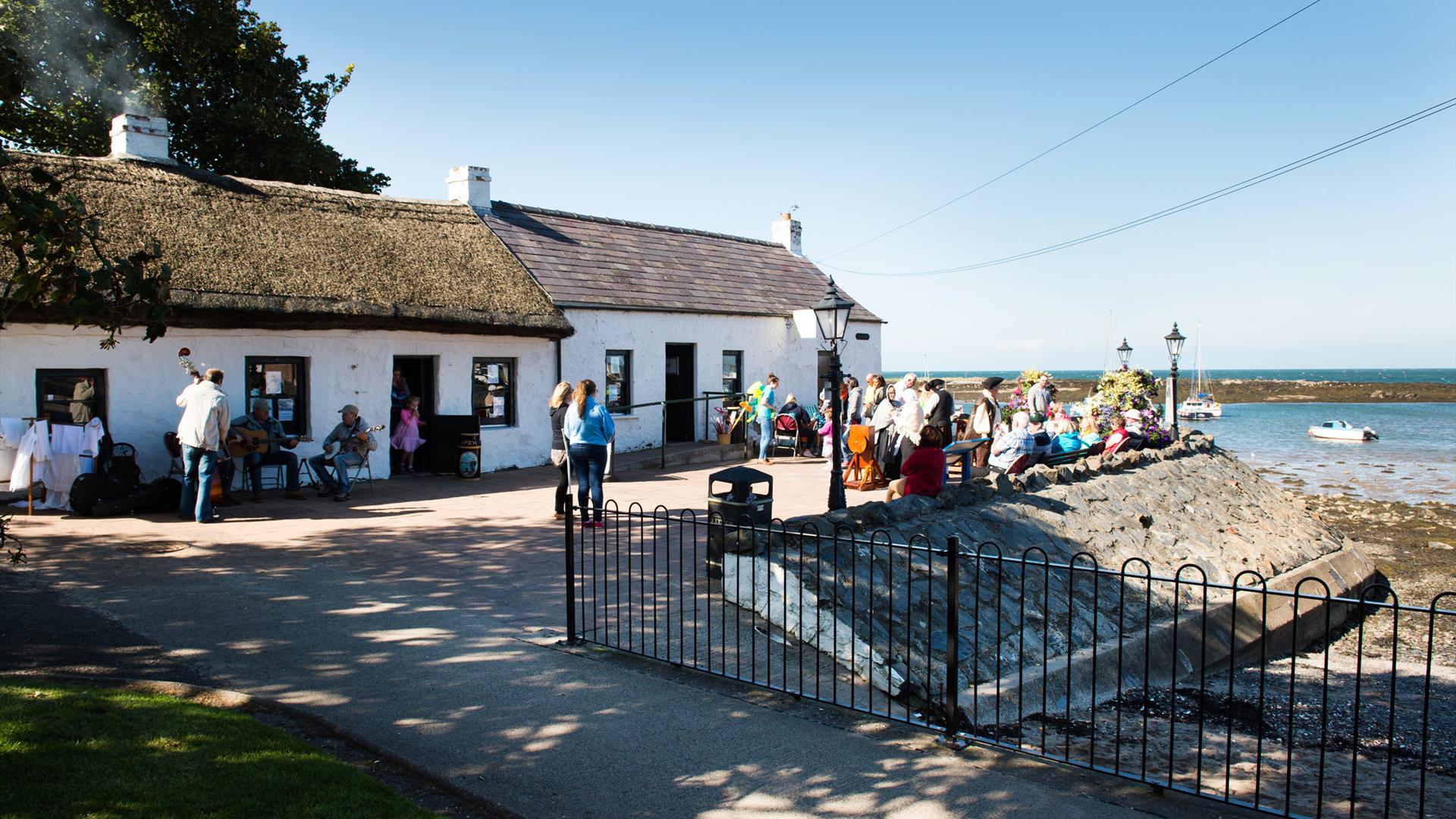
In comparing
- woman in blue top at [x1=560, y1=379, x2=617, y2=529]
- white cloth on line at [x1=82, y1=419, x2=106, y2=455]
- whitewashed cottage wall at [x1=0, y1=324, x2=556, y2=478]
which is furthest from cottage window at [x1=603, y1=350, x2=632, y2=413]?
white cloth on line at [x1=82, y1=419, x2=106, y2=455]

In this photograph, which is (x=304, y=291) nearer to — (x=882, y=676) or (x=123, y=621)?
(x=123, y=621)

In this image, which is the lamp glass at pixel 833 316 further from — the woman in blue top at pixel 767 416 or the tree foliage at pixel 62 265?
the tree foliage at pixel 62 265

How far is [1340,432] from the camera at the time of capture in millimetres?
50438

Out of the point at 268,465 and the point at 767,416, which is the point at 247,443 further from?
the point at 767,416

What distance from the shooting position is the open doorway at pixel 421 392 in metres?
17.3

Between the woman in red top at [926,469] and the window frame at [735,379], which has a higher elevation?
the window frame at [735,379]

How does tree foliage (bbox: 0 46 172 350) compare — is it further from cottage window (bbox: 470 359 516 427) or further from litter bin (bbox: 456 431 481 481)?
cottage window (bbox: 470 359 516 427)

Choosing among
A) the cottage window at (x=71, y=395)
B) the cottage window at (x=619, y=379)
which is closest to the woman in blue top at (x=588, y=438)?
the cottage window at (x=71, y=395)

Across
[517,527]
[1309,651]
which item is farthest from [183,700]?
[1309,651]

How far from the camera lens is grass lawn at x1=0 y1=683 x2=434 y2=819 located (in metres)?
4.34

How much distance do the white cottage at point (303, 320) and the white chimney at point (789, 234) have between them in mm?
11987

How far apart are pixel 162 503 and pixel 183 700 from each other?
8157 mm

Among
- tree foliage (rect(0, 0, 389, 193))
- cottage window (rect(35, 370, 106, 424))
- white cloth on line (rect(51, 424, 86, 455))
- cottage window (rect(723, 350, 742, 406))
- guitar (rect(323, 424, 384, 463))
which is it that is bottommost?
guitar (rect(323, 424, 384, 463))

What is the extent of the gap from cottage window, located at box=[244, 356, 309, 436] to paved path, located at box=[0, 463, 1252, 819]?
393 cm
